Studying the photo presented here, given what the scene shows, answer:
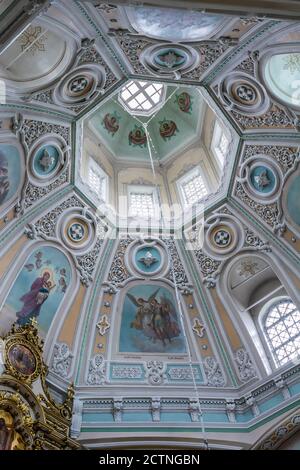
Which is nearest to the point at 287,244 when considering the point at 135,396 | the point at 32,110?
the point at 135,396

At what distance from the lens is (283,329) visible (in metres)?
16.8

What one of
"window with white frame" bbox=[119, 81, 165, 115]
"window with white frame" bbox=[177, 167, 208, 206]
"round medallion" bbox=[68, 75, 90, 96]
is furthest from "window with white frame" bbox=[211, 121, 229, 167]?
"round medallion" bbox=[68, 75, 90, 96]

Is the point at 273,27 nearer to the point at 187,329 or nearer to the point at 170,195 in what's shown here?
the point at 170,195

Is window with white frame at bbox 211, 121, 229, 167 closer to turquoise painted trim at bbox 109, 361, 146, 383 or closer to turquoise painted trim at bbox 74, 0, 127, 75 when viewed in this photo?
turquoise painted trim at bbox 74, 0, 127, 75

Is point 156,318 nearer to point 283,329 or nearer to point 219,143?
point 283,329

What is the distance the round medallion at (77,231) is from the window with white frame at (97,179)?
57.7 inches

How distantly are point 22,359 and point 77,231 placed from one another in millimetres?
4924

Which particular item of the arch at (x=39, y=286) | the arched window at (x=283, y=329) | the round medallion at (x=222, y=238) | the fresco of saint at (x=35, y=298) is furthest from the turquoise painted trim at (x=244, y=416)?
the fresco of saint at (x=35, y=298)

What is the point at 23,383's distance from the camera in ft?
45.5

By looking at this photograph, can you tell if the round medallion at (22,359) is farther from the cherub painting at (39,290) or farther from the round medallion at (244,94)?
the round medallion at (244,94)

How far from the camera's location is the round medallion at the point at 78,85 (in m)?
14.4

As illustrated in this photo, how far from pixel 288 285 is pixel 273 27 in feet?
26.1
